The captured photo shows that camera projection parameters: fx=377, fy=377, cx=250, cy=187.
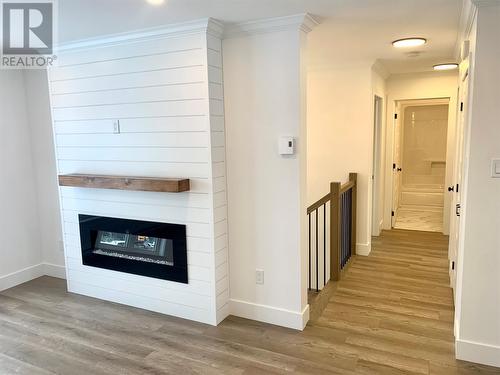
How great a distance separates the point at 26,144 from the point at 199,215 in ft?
7.89

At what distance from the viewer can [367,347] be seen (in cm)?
273

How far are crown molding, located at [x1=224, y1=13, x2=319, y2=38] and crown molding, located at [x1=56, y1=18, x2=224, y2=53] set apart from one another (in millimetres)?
104

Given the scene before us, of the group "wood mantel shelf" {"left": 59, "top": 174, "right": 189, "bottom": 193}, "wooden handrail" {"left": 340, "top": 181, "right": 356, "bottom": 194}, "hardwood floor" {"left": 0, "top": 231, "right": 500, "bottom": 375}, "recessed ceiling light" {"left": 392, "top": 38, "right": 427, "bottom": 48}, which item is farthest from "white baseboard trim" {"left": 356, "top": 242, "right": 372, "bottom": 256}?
"wood mantel shelf" {"left": 59, "top": 174, "right": 189, "bottom": 193}

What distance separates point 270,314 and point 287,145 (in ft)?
4.57

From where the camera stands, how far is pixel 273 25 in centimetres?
273

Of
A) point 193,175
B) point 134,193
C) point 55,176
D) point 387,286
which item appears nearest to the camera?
point 193,175

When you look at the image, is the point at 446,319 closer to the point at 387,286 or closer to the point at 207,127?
the point at 387,286

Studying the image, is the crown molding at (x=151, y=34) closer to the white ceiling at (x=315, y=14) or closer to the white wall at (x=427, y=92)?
the white ceiling at (x=315, y=14)

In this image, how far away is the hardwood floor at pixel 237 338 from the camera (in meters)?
2.55

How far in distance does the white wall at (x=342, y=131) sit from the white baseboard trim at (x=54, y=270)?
9.87 feet

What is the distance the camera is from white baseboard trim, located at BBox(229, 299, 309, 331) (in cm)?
301

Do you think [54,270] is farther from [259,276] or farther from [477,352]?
[477,352]

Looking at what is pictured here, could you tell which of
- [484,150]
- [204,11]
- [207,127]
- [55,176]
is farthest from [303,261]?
[55,176]

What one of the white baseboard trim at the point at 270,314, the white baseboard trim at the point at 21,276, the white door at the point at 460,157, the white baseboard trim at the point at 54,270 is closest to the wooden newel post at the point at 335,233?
the white baseboard trim at the point at 270,314
